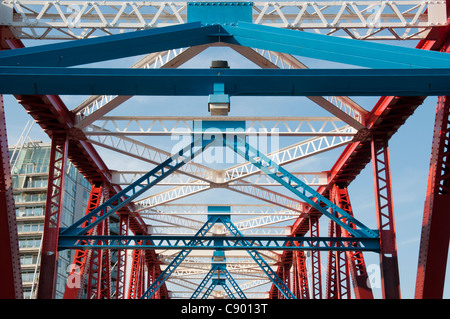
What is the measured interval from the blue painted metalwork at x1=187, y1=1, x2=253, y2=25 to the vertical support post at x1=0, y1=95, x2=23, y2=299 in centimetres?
619

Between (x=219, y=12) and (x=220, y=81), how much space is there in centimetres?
420

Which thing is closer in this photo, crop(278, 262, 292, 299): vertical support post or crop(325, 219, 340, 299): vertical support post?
crop(325, 219, 340, 299): vertical support post

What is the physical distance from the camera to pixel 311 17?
1877cm

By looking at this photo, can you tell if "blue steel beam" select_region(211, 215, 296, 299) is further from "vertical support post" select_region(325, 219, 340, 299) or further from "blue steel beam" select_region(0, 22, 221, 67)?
"blue steel beam" select_region(0, 22, 221, 67)

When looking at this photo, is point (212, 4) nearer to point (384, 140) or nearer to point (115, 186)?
point (384, 140)

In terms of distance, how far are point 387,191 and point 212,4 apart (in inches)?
448

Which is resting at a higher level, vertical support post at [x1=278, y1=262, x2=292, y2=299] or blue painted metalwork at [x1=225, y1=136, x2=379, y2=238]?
vertical support post at [x1=278, y1=262, x2=292, y2=299]

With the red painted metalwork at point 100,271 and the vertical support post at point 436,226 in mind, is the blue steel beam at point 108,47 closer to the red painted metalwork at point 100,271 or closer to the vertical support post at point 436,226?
the vertical support post at point 436,226

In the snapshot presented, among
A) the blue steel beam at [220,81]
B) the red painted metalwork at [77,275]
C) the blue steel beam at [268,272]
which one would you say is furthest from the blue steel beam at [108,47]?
the blue steel beam at [268,272]

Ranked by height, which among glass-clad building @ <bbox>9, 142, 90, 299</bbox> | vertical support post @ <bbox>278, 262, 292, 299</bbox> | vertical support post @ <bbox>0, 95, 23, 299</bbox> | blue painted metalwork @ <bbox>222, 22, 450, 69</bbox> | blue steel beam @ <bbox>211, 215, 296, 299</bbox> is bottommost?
vertical support post @ <bbox>0, 95, 23, 299</bbox>

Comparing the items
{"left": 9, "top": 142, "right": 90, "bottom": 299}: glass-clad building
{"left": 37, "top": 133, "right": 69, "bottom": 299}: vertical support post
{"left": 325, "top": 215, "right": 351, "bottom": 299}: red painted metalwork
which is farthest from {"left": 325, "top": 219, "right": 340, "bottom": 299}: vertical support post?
{"left": 9, "top": 142, "right": 90, "bottom": 299}: glass-clad building

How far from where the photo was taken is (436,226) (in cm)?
2061

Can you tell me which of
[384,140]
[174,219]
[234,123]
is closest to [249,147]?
[234,123]

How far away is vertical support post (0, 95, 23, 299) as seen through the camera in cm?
1861
